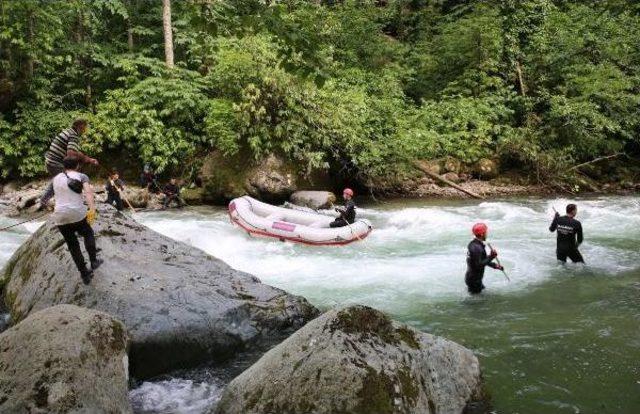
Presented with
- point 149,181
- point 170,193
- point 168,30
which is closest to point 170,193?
point 170,193

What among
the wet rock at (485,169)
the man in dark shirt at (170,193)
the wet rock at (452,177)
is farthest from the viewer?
the wet rock at (485,169)

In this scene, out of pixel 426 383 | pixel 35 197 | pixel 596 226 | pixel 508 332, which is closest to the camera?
pixel 426 383

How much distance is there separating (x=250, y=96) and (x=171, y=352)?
41.2 feet

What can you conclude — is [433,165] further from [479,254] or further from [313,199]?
[479,254]

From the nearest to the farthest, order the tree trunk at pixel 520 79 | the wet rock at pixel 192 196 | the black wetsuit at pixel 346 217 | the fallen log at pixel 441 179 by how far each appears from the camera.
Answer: the black wetsuit at pixel 346 217, the wet rock at pixel 192 196, the fallen log at pixel 441 179, the tree trunk at pixel 520 79

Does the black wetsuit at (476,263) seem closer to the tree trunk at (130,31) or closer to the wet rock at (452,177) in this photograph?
the wet rock at (452,177)

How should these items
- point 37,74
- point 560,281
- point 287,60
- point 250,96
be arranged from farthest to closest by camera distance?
point 37,74, point 250,96, point 560,281, point 287,60

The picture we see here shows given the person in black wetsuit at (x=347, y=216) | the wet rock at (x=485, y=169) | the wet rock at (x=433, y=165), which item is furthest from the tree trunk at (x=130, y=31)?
the wet rock at (x=485, y=169)

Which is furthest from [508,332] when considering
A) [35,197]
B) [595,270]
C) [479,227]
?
[35,197]

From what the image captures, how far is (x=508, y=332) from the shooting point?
653 centimetres

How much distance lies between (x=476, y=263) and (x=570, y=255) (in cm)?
274

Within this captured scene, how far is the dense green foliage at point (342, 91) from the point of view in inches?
690

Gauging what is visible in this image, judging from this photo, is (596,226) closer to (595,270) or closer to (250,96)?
(595,270)

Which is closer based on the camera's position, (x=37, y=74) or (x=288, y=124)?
(x=288, y=124)
